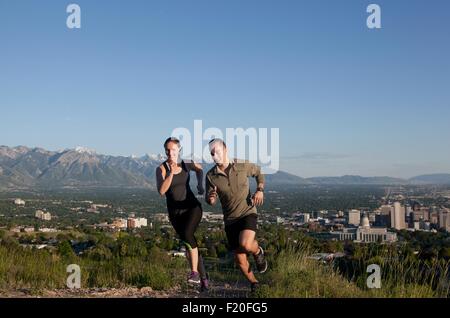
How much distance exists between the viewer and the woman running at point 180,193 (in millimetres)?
5820

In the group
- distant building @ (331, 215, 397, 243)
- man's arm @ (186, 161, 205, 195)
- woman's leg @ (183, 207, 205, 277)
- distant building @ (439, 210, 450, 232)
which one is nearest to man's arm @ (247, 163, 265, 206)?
man's arm @ (186, 161, 205, 195)

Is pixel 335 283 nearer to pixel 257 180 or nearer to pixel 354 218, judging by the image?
pixel 257 180

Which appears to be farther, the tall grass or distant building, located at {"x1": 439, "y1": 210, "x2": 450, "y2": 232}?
distant building, located at {"x1": 439, "y1": 210, "x2": 450, "y2": 232}

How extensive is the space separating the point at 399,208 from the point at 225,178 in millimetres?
22565

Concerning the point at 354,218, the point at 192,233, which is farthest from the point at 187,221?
the point at 354,218

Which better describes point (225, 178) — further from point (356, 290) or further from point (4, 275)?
point (4, 275)

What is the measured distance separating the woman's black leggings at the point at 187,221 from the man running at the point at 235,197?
370mm

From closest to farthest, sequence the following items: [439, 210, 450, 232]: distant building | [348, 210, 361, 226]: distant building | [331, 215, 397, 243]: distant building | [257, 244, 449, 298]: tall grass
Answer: [257, 244, 449, 298]: tall grass
[331, 215, 397, 243]: distant building
[439, 210, 450, 232]: distant building
[348, 210, 361, 226]: distant building

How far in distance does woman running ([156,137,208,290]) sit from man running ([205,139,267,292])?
0.32m

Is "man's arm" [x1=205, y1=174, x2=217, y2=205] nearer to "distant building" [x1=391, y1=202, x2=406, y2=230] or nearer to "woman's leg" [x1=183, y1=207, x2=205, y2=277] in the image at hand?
"woman's leg" [x1=183, y1=207, x2=205, y2=277]

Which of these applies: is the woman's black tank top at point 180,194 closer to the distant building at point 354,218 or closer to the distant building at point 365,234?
the distant building at point 365,234

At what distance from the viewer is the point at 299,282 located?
5879mm

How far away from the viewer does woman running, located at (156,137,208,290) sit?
5820 millimetres
